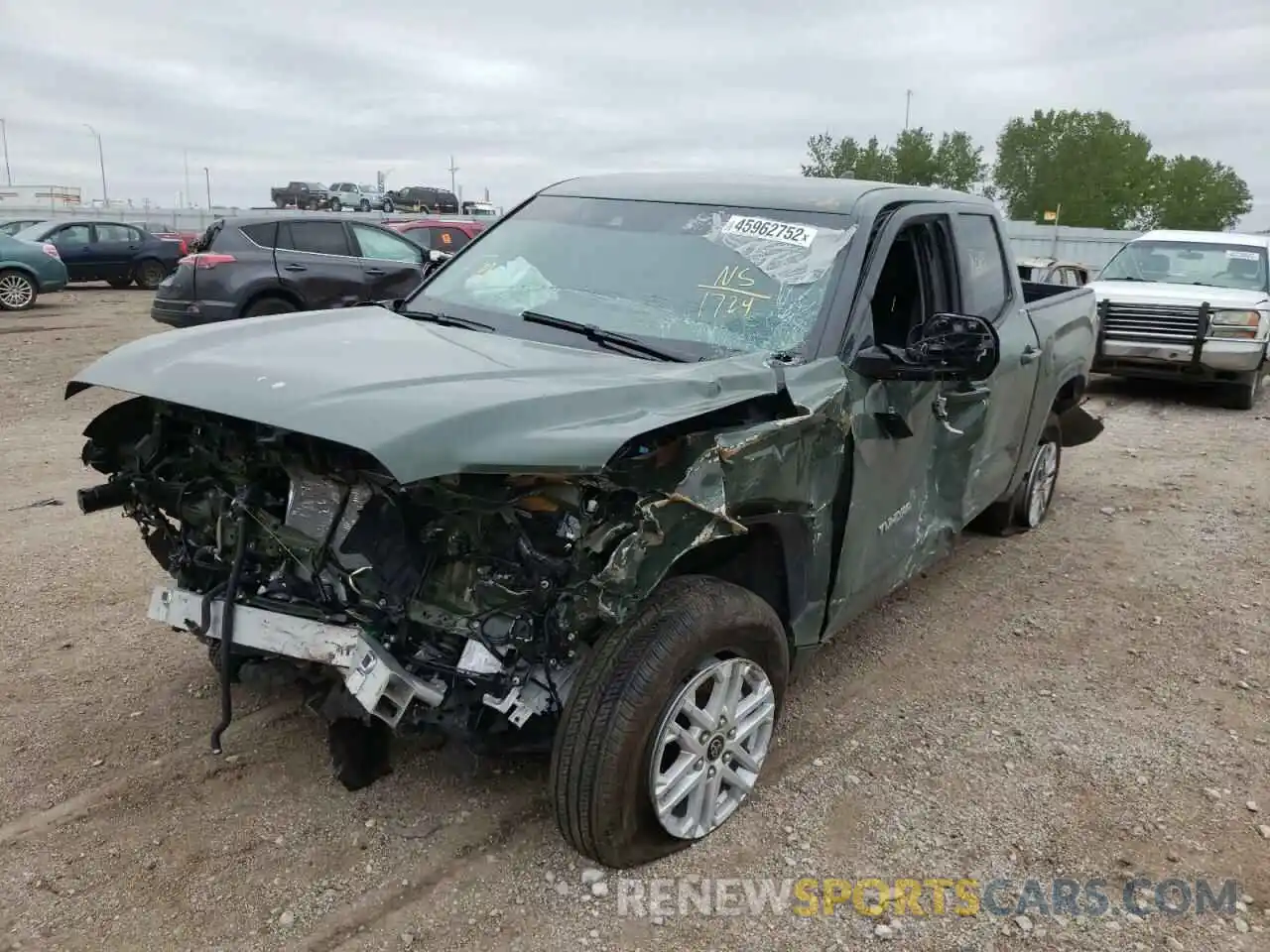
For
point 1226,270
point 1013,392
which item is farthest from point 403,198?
point 1013,392

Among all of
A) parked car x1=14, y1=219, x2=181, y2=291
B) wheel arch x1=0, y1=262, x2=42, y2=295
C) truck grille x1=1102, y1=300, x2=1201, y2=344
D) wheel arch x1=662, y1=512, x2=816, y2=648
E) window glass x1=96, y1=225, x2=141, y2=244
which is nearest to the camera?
wheel arch x1=662, y1=512, x2=816, y2=648

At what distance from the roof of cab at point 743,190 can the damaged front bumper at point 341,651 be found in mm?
2136

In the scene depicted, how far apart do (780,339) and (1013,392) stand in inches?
71.9

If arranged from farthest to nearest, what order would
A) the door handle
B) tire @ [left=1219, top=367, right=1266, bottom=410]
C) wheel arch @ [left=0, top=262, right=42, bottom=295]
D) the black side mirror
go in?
wheel arch @ [left=0, top=262, right=42, bottom=295] → tire @ [left=1219, top=367, right=1266, bottom=410] → the door handle → the black side mirror

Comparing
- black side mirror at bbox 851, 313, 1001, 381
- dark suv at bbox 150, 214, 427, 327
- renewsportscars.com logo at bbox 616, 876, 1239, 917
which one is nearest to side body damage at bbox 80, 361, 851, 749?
black side mirror at bbox 851, 313, 1001, 381

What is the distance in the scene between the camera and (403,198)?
4725cm

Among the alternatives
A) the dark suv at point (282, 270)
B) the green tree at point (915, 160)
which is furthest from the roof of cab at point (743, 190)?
the green tree at point (915, 160)

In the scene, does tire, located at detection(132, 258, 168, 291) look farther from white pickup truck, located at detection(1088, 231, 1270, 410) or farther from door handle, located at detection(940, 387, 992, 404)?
door handle, located at detection(940, 387, 992, 404)

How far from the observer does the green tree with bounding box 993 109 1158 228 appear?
6906 cm

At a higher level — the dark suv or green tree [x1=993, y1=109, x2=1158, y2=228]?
green tree [x1=993, y1=109, x2=1158, y2=228]

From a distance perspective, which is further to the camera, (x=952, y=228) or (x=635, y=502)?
(x=952, y=228)

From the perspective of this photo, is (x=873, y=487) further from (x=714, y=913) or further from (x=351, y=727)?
(x=351, y=727)

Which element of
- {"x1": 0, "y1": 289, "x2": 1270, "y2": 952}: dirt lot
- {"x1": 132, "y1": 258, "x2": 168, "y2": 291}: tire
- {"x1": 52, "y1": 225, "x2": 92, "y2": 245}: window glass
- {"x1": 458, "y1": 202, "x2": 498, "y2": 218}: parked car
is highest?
{"x1": 458, "y1": 202, "x2": 498, "y2": 218}: parked car

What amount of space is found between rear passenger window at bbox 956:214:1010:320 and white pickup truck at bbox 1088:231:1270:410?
6228mm
